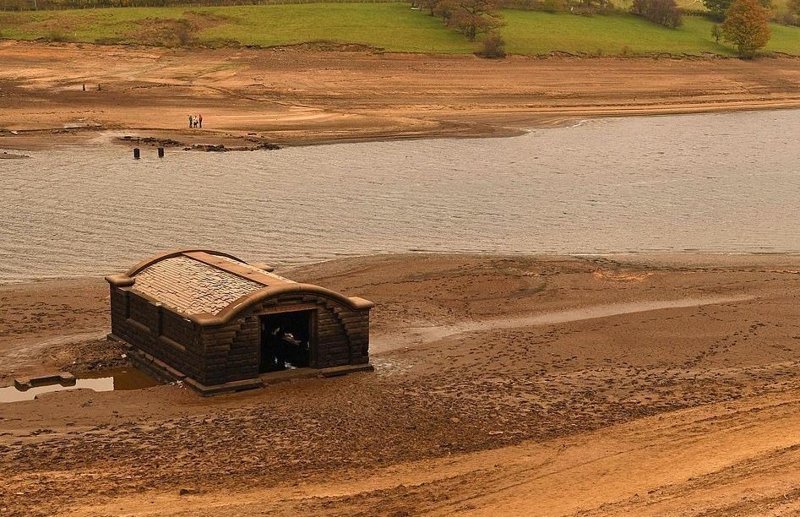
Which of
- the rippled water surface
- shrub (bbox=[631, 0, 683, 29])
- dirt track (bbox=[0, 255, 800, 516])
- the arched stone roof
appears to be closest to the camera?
dirt track (bbox=[0, 255, 800, 516])

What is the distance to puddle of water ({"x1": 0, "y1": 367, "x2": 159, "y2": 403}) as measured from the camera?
885 inches

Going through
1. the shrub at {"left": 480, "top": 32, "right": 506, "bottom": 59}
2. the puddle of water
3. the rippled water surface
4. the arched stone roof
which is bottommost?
the rippled water surface

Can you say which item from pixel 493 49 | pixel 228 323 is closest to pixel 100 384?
pixel 228 323

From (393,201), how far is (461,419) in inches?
961

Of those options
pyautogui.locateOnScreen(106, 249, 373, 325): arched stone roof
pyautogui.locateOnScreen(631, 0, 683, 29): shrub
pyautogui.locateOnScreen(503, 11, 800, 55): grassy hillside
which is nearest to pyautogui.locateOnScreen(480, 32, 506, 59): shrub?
pyautogui.locateOnScreen(503, 11, 800, 55): grassy hillside

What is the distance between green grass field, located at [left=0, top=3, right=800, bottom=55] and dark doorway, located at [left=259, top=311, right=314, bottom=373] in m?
56.7

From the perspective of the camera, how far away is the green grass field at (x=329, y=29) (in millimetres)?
80375

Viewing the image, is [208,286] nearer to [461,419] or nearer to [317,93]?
[461,419]

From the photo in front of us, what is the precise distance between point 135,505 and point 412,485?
3.70 metres

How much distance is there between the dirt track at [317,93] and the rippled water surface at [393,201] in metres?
4.74

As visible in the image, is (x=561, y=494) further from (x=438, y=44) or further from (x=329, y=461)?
(x=438, y=44)

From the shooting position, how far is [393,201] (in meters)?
45.2

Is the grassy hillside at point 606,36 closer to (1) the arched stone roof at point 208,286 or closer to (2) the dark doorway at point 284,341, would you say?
(1) the arched stone roof at point 208,286

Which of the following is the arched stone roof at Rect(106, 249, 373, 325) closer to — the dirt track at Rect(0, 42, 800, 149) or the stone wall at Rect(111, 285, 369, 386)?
the stone wall at Rect(111, 285, 369, 386)
